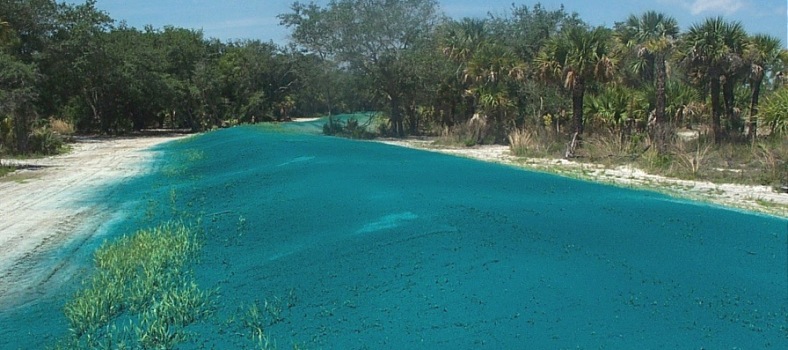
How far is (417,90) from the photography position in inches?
1468

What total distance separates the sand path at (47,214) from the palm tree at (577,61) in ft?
44.4

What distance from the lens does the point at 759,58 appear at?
2258cm

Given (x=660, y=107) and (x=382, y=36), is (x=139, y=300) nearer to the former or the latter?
(x=660, y=107)

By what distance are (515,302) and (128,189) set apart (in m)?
13.4

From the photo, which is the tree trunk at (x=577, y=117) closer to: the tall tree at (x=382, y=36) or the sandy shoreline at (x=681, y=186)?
the sandy shoreline at (x=681, y=186)

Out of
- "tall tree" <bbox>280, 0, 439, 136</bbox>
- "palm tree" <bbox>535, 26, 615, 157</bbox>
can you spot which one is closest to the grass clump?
"palm tree" <bbox>535, 26, 615, 157</bbox>

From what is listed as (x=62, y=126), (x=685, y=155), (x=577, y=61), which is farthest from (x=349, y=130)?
(x=685, y=155)

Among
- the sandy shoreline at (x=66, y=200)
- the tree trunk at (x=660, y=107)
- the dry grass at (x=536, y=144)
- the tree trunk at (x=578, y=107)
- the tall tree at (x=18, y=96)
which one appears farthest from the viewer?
the dry grass at (x=536, y=144)

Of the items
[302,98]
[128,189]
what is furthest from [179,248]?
[302,98]

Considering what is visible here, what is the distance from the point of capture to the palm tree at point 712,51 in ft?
73.6

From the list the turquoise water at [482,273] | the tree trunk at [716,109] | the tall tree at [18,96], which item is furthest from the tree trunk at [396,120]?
the turquoise water at [482,273]

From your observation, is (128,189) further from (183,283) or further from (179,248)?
(183,283)

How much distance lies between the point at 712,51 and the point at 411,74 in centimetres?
1658

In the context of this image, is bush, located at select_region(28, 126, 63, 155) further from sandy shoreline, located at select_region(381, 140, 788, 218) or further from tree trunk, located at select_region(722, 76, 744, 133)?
tree trunk, located at select_region(722, 76, 744, 133)
